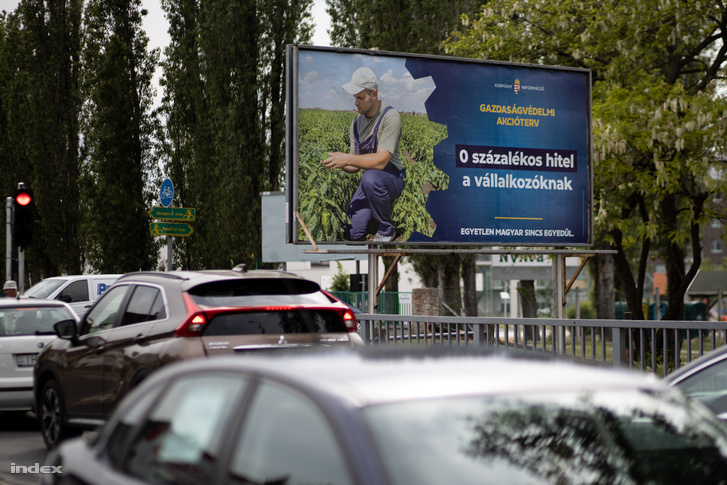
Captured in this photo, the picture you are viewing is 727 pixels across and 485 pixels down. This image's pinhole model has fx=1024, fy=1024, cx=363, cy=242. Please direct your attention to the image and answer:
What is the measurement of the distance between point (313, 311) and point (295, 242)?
913 cm

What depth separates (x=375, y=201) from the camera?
1730 cm

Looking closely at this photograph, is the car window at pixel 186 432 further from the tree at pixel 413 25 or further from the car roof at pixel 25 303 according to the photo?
the tree at pixel 413 25

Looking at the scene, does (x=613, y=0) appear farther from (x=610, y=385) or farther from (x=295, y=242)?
(x=610, y=385)

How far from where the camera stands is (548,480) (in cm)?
290

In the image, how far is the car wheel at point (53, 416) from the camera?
900 centimetres

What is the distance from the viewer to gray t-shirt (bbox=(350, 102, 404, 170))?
17344 mm

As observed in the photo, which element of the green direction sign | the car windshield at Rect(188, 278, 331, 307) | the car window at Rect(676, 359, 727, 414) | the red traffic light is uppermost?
the red traffic light

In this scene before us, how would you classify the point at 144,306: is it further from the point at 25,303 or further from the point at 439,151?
the point at 439,151

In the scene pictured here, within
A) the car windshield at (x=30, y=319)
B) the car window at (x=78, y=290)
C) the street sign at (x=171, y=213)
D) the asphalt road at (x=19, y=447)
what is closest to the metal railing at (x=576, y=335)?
the car windshield at (x=30, y=319)

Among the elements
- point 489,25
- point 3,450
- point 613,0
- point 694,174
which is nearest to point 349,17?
point 489,25

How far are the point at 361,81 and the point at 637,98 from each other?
22.9 ft

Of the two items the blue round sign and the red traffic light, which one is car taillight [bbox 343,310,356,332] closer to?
the blue round sign

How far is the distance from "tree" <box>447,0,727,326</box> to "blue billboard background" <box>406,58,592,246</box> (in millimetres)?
2804

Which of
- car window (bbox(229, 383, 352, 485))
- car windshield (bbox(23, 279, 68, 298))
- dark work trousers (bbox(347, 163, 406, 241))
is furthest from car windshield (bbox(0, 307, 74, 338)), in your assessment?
car windshield (bbox(23, 279, 68, 298))
